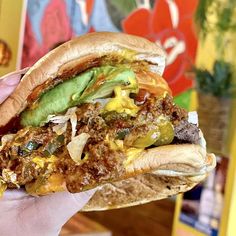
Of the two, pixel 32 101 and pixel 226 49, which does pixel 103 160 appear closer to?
pixel 32 101

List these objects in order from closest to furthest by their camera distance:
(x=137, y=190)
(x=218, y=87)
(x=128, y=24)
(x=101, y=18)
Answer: (x=137, y=190) → (x=218, y=87) → (x=128, y=24) → (x=101, y=18)

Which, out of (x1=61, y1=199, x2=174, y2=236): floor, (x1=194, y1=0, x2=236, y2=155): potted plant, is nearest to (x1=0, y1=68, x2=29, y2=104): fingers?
(x1=194, y1=0, x2=236, y2=155): potted plant

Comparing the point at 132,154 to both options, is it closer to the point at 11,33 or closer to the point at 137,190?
the point at 137,190

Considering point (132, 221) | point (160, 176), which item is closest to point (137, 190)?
point (160, 176)

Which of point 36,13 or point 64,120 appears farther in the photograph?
point 36,13

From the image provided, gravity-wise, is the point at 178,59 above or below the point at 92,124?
below

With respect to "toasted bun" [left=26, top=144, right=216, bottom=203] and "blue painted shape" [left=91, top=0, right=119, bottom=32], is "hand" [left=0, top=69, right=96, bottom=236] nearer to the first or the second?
"toasted bun" [left=26, top=144, right=216, bottom=203]
